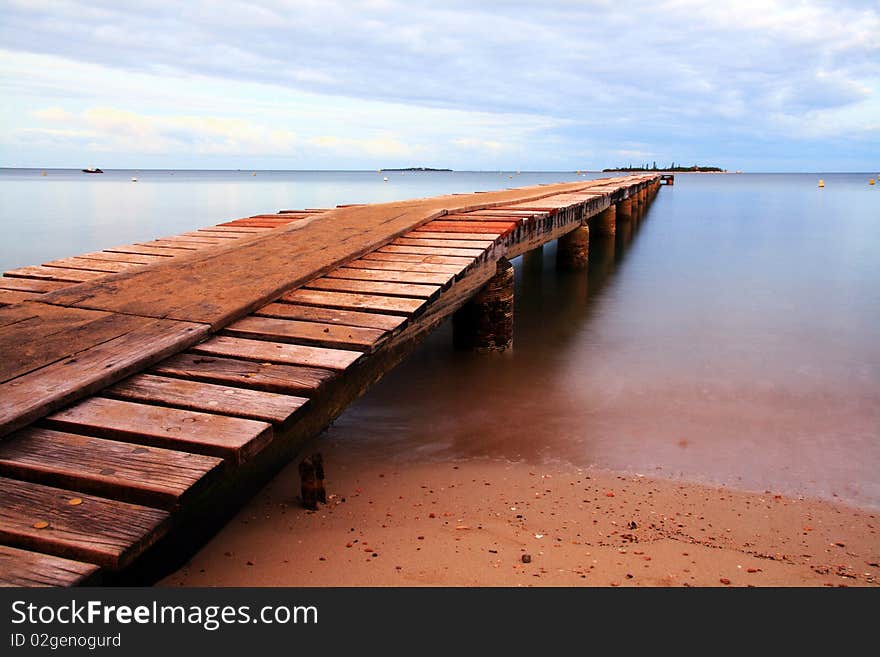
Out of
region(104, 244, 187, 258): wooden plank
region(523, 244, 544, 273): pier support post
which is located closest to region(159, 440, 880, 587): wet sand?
region(104, 244, 187, 258): wooden plank

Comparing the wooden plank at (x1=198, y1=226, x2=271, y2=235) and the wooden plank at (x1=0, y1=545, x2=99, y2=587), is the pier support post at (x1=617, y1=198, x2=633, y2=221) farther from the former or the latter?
the wooden plank at (x1=0, y1=545, x2=99, y2=587)

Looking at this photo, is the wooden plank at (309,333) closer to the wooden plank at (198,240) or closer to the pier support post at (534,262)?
the wooden plank at (198,240)

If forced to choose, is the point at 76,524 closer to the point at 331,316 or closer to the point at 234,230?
the point at 331,316

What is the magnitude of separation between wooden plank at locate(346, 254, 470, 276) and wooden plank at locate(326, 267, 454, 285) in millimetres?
66

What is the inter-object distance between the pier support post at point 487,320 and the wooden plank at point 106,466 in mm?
4833

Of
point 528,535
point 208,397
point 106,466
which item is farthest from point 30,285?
point 528,535

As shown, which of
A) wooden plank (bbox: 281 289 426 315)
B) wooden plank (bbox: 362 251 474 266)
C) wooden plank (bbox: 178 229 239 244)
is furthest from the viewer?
wooden plank (bbox: 178 229 239 244)

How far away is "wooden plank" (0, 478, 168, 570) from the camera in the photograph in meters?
1.98

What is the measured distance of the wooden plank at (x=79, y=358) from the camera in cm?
262

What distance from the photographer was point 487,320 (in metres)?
7.17

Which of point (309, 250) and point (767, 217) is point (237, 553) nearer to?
point (309, 250)

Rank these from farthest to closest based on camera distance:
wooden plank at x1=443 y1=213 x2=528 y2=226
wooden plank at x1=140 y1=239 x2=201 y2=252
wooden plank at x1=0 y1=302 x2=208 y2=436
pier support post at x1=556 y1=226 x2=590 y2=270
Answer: pier support post at x1=556 y1=226 x2=590 y2=270, wooden plank at x1=443 y1=213 x2=528 y2=226, wooden plank at x1=140 y1=239 x2=201 y2=252, wooden plank at x1=0 y1=302 x2=208 y2=436

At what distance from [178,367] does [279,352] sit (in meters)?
0.49
